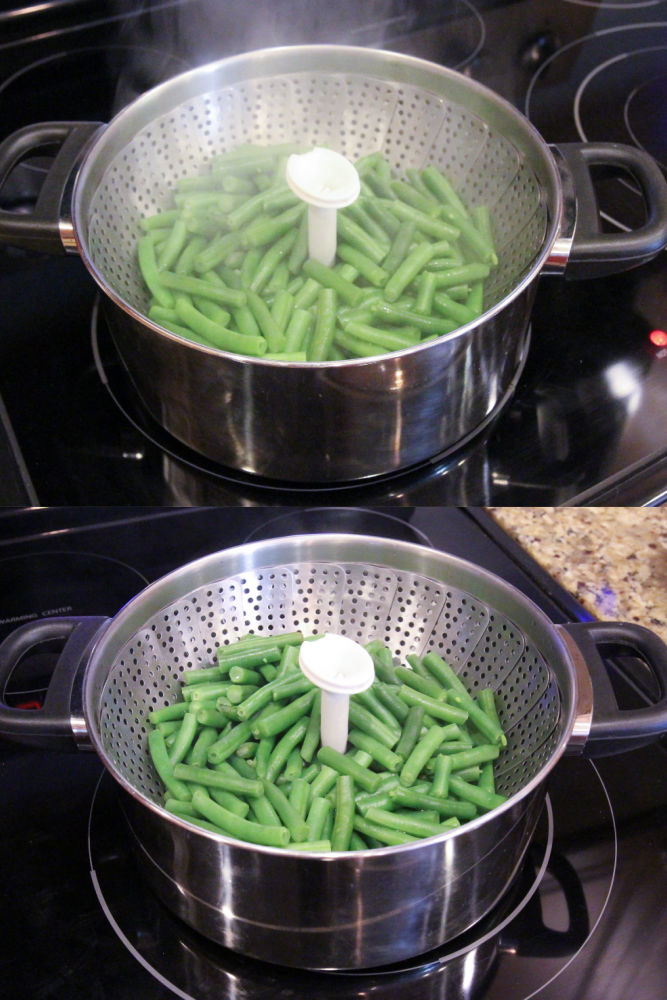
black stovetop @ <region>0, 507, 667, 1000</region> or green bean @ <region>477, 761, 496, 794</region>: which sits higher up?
green bean @ <region>477, 761, 496, 794</region>

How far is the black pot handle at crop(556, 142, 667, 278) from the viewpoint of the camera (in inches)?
27.4

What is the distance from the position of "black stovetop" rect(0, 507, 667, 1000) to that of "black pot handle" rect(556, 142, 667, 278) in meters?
0.25

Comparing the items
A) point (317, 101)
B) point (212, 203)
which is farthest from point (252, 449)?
point (317, 101)

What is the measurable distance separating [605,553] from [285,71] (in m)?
0.47

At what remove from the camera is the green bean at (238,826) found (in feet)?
1.94

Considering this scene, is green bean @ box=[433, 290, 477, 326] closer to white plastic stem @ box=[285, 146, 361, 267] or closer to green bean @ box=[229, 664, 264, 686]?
white plastic stem @ box=[285, 146, 361, 267]

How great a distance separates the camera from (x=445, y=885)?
0.55 meters

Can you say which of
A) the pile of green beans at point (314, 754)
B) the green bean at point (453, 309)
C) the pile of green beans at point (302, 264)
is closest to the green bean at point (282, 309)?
the pile of green beans at point (302, 264)

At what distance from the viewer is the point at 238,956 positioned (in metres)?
0.60

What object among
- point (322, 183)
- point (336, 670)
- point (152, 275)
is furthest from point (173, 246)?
point (336, 670)

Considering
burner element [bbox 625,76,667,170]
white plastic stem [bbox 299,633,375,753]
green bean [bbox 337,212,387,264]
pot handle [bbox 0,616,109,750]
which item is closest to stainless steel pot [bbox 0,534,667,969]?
pot handle [bbox 0,616,109,750]

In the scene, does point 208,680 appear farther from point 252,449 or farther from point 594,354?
point 594,354

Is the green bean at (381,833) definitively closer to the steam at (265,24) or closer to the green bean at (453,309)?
the green bean at (453,309)

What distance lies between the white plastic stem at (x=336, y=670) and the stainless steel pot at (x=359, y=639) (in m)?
0.10
